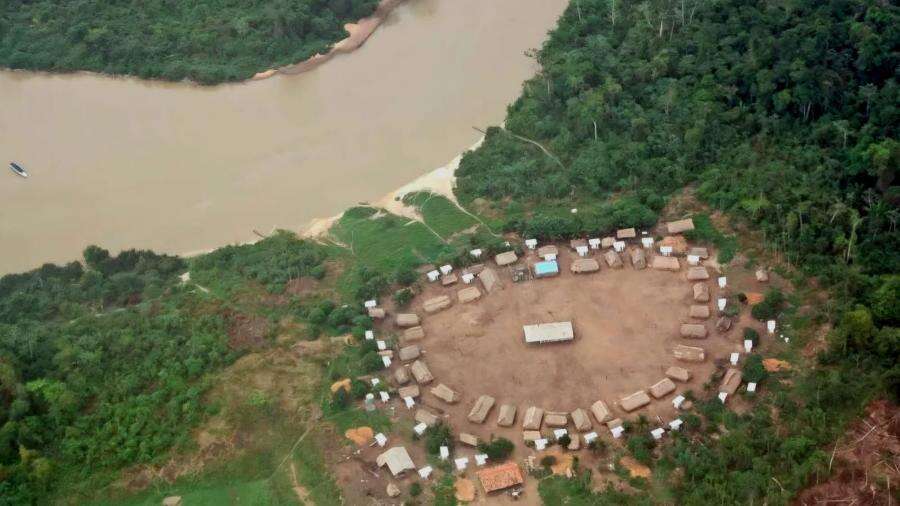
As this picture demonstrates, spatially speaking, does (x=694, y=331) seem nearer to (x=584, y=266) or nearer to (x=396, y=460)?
(x=584, y=266)

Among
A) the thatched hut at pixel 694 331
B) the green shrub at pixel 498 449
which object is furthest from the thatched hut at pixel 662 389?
the green shrub at pixel 498 449

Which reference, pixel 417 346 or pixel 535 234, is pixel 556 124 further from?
pixel 417 346

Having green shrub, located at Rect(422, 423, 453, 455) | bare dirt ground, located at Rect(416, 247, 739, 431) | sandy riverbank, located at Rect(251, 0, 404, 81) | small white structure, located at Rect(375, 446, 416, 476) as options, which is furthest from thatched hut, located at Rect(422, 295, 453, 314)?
sandy riverbank, located at Rect(251, 0, 404, 81)

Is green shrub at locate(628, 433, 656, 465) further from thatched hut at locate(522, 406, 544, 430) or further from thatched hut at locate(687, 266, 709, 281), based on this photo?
thatched hut at locate(687, 266, 709, 281)

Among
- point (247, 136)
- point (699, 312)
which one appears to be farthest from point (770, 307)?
point (247, 136)

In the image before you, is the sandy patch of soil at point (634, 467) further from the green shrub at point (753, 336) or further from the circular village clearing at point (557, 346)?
the green shrub at point (753, 336)

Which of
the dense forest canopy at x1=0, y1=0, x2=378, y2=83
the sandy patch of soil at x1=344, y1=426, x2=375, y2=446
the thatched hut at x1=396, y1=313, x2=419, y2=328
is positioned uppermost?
the dense forest canopy at x1=0, y1=0, x2=378, y2=83
